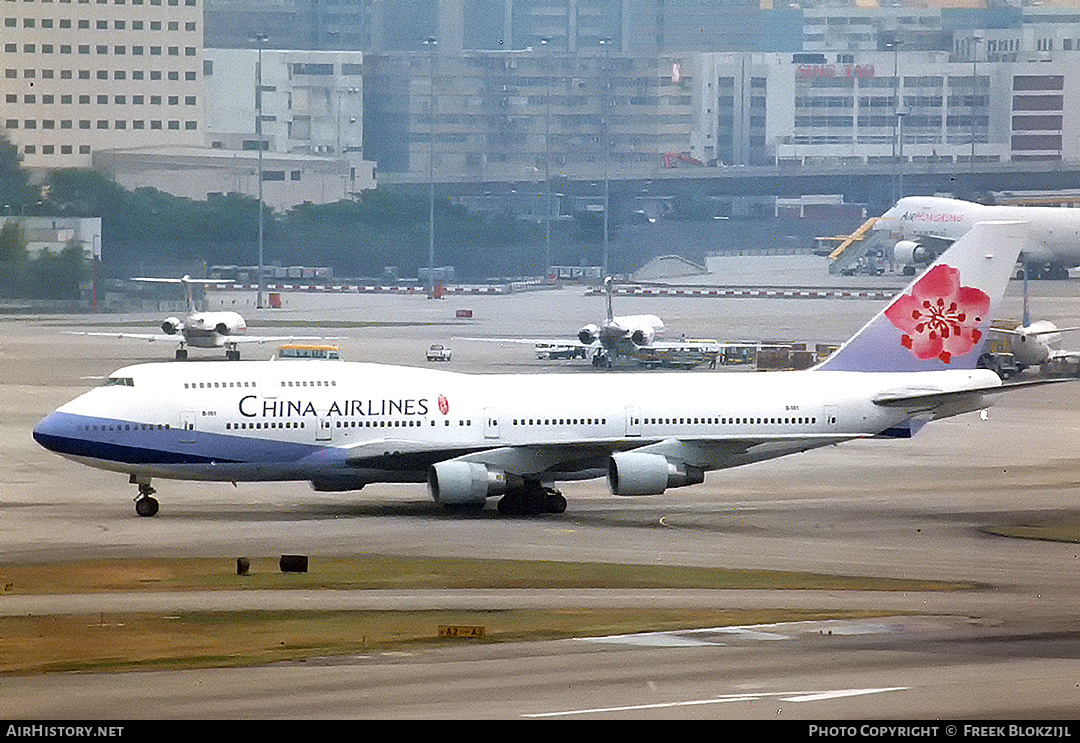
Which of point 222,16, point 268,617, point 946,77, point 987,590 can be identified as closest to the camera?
point 268,617

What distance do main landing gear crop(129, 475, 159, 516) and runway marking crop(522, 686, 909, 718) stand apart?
2943 centimetres

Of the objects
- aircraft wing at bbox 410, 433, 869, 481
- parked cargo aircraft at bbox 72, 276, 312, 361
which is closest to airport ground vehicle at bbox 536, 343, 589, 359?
parked cargo aircraft at bbox 72, 276, 312, 361

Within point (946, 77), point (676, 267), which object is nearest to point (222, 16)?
point (676, 267)

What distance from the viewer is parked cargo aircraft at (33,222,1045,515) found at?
180ft

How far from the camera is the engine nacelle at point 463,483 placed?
179ft

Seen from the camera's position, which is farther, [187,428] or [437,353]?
[437,353]

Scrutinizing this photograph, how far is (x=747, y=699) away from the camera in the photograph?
29.3m

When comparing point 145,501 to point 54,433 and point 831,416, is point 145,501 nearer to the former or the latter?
point 54,433

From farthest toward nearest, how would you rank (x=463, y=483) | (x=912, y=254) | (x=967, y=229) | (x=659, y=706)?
1. (x=912, y=254)
2. (x=967, y=229)
3. (x=463, y=483)
4. (x=659, y=706)

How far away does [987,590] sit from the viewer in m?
42.1

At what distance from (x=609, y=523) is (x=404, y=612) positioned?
16052mm

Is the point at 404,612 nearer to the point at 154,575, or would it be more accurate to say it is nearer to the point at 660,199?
the point at 154,575

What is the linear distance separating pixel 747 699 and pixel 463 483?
25839 mm

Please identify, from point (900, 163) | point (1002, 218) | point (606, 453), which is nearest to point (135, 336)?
point (606, 453)
